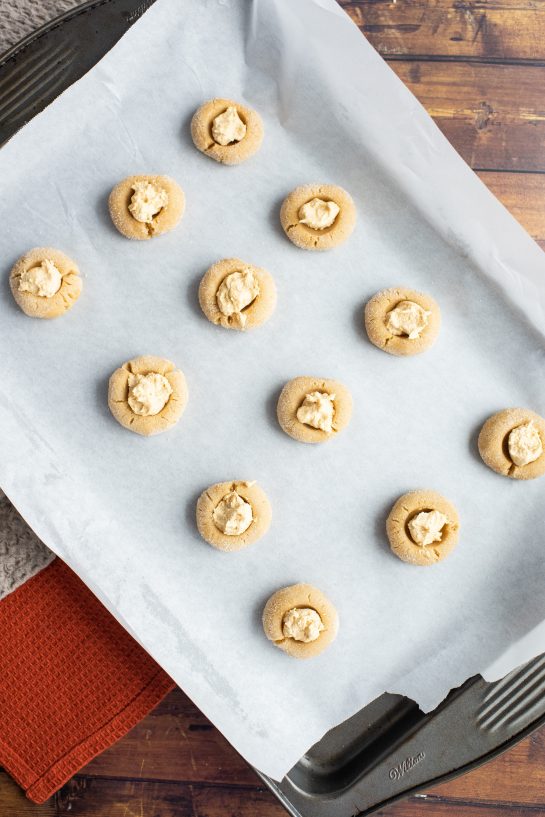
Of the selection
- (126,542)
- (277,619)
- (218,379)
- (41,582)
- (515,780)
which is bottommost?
(41,582)

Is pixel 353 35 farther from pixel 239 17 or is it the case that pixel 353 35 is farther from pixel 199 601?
pixel 199 601

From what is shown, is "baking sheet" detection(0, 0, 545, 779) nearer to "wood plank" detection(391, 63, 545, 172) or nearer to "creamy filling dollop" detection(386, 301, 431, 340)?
"creamy filling dollop" detection(386, 301, 431, 340)

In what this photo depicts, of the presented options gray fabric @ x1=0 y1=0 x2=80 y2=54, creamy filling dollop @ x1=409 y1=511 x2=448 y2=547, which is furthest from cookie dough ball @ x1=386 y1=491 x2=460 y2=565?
gray fabric @ x1=0 y1=0 x2=80 y2=54

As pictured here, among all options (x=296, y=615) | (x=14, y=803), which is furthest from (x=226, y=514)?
(x=14, y=803)

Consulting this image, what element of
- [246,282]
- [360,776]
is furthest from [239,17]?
[360,776]

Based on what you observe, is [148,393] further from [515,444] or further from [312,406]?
[515,444]

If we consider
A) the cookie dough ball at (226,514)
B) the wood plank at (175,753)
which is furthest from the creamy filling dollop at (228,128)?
the wood plank at (175,753)
